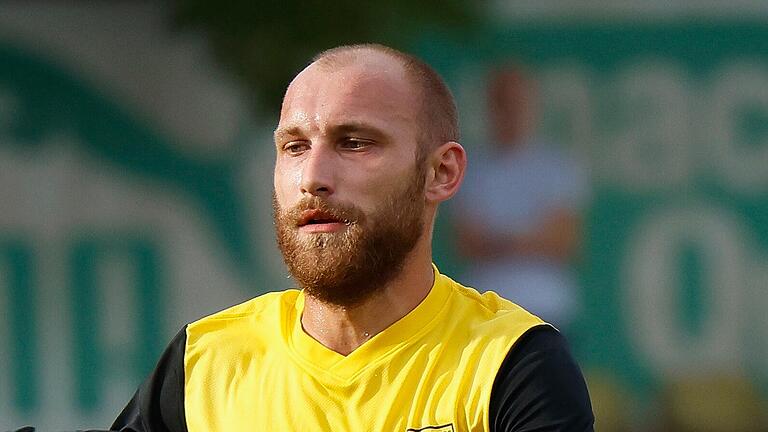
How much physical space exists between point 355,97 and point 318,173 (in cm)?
16

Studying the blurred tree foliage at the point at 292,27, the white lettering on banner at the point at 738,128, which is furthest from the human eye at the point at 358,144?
the white lettering on banner at the point at 738,128

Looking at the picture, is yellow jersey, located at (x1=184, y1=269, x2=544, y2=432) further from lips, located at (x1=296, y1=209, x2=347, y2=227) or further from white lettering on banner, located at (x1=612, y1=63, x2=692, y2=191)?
white lettering on banner, located at (x1=612, y1=63, x2=692, y2=191)

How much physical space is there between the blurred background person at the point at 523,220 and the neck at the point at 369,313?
3.79m

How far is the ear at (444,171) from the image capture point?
2.65 metres

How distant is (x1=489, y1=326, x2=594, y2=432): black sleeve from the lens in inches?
95.0

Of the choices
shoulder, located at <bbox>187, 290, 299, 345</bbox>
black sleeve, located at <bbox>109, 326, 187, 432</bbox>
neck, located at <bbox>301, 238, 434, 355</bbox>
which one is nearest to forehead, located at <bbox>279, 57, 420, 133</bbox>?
neck, located at <bbox>301, 238, 434, 355</bbox>

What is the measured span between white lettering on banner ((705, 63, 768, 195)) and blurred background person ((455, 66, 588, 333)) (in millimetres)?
726

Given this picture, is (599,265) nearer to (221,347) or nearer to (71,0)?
(71,0)

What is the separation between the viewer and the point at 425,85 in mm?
2641

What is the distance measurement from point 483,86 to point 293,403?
442 cm

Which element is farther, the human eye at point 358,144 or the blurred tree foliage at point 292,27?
the blurred tree foliage at point 292,27

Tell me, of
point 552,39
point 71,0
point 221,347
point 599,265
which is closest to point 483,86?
point 552,39

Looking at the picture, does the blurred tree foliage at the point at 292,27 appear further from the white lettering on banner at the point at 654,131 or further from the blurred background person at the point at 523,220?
the white lettering on banner at the point at 654,131

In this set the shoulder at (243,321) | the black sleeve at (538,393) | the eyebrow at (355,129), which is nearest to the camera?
the black sleeve at (538,393)
